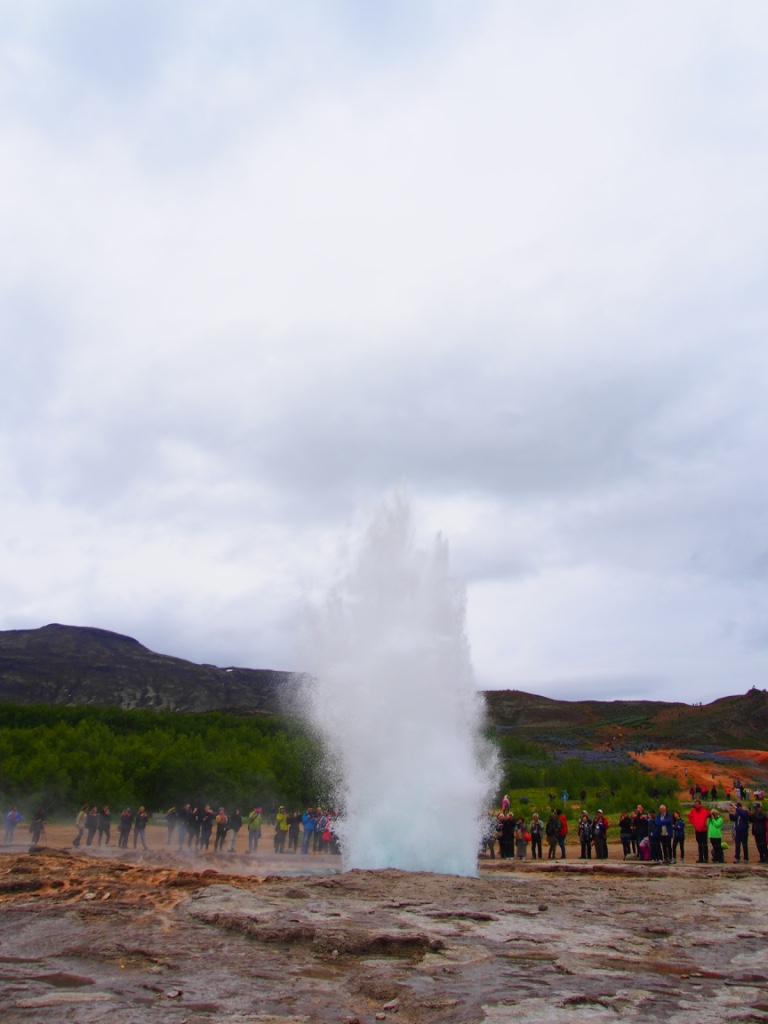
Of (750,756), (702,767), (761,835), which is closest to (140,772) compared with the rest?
(761,835)

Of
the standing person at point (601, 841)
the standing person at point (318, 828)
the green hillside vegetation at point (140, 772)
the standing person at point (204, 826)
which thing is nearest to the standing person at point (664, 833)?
the standing person at point (601, 841)

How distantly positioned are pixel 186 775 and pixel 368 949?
32.0m

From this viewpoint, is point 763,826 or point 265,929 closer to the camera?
point 265,929

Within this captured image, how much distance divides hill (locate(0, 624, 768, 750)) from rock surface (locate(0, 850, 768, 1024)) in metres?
68.1

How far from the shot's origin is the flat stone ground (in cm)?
692

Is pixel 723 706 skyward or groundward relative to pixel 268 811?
skyward

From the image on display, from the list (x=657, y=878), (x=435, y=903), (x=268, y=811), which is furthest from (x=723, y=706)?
(x=435, y=903)

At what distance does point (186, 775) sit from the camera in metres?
38.6

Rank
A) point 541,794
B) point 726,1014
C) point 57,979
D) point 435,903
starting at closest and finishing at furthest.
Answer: point 726,1014 < point 57,979 < point 435,903 < point 541,794

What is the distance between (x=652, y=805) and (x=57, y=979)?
32.9 metres

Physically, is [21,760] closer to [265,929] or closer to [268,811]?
[268,811]

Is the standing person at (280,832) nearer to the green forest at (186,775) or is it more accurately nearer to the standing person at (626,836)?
the standing person at (626,836)

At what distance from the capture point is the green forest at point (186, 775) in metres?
35.4

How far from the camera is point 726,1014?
667 centimetres
